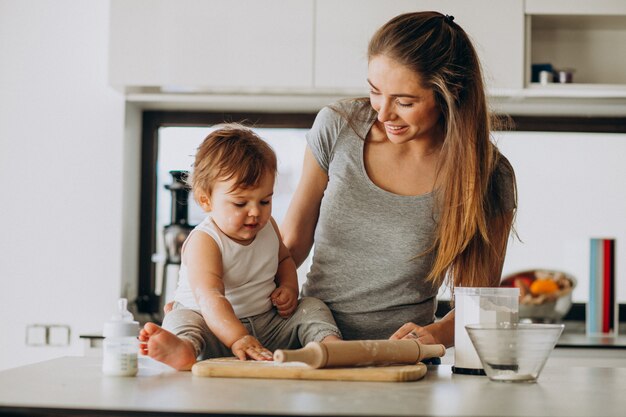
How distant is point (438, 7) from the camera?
2910 mm

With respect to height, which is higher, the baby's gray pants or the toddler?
the toddler

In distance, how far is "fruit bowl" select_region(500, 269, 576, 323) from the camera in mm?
3002

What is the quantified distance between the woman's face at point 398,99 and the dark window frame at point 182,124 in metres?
1.69

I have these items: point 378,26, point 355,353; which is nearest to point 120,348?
point 355,353

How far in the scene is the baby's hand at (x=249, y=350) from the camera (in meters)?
1.30

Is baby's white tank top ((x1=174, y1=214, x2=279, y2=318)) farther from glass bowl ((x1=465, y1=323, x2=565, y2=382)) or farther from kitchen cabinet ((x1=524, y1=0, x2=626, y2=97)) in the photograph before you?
kitchen cabinet ((x1=524, y1=0, x2=626, y2=97))

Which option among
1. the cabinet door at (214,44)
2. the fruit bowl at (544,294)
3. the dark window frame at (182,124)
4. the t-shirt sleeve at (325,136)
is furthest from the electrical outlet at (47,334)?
the t-shirt sleeve at (325,136)

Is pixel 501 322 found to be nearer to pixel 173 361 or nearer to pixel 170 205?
pixel 173 361

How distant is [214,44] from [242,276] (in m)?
1.53

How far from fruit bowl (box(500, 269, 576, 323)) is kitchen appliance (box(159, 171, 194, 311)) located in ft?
3.75

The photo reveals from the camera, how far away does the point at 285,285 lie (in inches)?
62.9

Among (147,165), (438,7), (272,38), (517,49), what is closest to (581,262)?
(517,49)

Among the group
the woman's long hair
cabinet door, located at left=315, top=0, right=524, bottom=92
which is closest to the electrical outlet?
cabinet door, located at left=315, top=0, right=524, bottom=92

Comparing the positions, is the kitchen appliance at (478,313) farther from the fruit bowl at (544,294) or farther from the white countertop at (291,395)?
the fruit bowl at (544,294)
